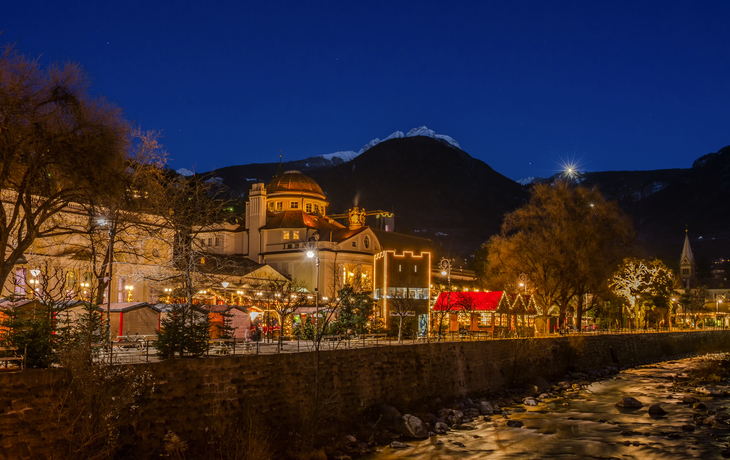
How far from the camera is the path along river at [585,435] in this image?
976 inches

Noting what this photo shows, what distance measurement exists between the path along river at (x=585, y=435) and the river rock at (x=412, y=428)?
46cm

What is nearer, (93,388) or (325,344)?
(93,388)

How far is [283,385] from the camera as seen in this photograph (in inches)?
971

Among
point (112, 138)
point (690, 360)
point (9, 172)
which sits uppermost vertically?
point (112, 138)

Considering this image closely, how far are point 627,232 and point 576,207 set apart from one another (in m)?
5.35

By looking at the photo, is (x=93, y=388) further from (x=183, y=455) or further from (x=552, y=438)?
(x=552, y=438)

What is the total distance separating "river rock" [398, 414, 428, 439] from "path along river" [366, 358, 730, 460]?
1.51ft

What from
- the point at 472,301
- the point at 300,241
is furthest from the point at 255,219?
the point at 472,301

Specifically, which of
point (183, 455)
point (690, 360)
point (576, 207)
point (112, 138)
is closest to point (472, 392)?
point (183, 455)

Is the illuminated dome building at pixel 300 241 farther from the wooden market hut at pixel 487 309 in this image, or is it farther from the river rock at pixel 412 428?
the river rock at pixel 412 428

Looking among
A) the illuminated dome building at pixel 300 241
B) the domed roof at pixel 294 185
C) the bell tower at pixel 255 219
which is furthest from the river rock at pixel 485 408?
the domed roof at pixel 294 185

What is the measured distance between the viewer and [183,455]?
19.1 metres

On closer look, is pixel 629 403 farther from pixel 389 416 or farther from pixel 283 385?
pixel 283 385

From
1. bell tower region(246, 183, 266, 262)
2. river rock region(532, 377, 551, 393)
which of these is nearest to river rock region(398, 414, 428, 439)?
river rock region(532, 377, 551, 393)
